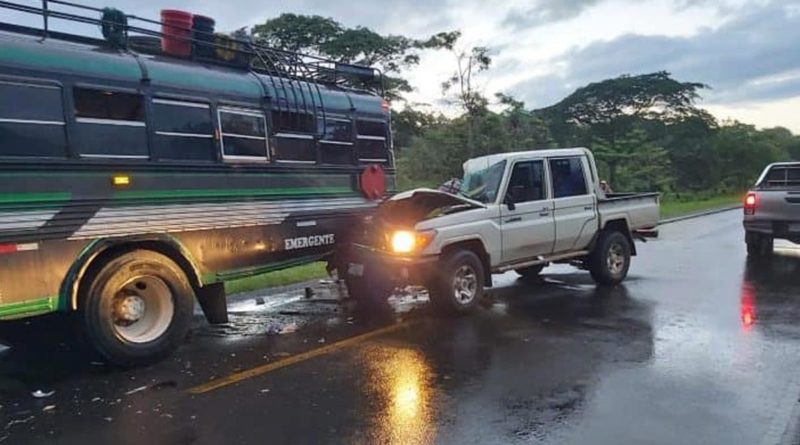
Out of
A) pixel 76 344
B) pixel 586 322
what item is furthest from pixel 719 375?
pixel 76 344

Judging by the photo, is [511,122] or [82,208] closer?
[82,208]

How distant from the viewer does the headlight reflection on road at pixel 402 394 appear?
4926 millimetres

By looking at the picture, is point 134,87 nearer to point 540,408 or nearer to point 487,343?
point 487,343

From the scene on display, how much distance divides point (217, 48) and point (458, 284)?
159 inches

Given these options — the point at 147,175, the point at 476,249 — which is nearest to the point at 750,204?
the point at 476,249

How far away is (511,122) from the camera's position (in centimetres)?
2766

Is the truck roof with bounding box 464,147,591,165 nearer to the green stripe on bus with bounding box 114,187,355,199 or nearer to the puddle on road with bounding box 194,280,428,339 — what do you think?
the green stripe on bus with bounding box 114,187,355,199

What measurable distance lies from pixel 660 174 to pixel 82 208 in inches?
1499

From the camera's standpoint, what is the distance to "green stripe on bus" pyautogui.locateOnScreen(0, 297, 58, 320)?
238 inches

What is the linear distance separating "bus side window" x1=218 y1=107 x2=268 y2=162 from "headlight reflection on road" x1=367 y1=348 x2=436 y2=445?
2733 mm

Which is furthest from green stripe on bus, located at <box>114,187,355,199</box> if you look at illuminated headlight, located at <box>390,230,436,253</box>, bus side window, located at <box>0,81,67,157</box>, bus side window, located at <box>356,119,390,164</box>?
illuminated headlight, located at <box>390,230,436,253</box>

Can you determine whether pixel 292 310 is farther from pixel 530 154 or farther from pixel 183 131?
pixel 530 154

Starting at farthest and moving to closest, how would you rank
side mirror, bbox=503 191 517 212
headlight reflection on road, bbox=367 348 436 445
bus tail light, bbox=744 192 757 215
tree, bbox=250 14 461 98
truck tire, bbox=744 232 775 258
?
1. tree, bbox=250 14 461 98
2. truck tire, bbox=744 232 775 258
3. bus tail light, bbox=744 192 757 215
4. side mirror, bbox=503 191 517 212
5. headlight reflection on road, bbox=367 348 436 445

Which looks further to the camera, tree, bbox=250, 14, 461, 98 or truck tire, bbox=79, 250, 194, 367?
tree, bbox=250, 14, 461, 98
